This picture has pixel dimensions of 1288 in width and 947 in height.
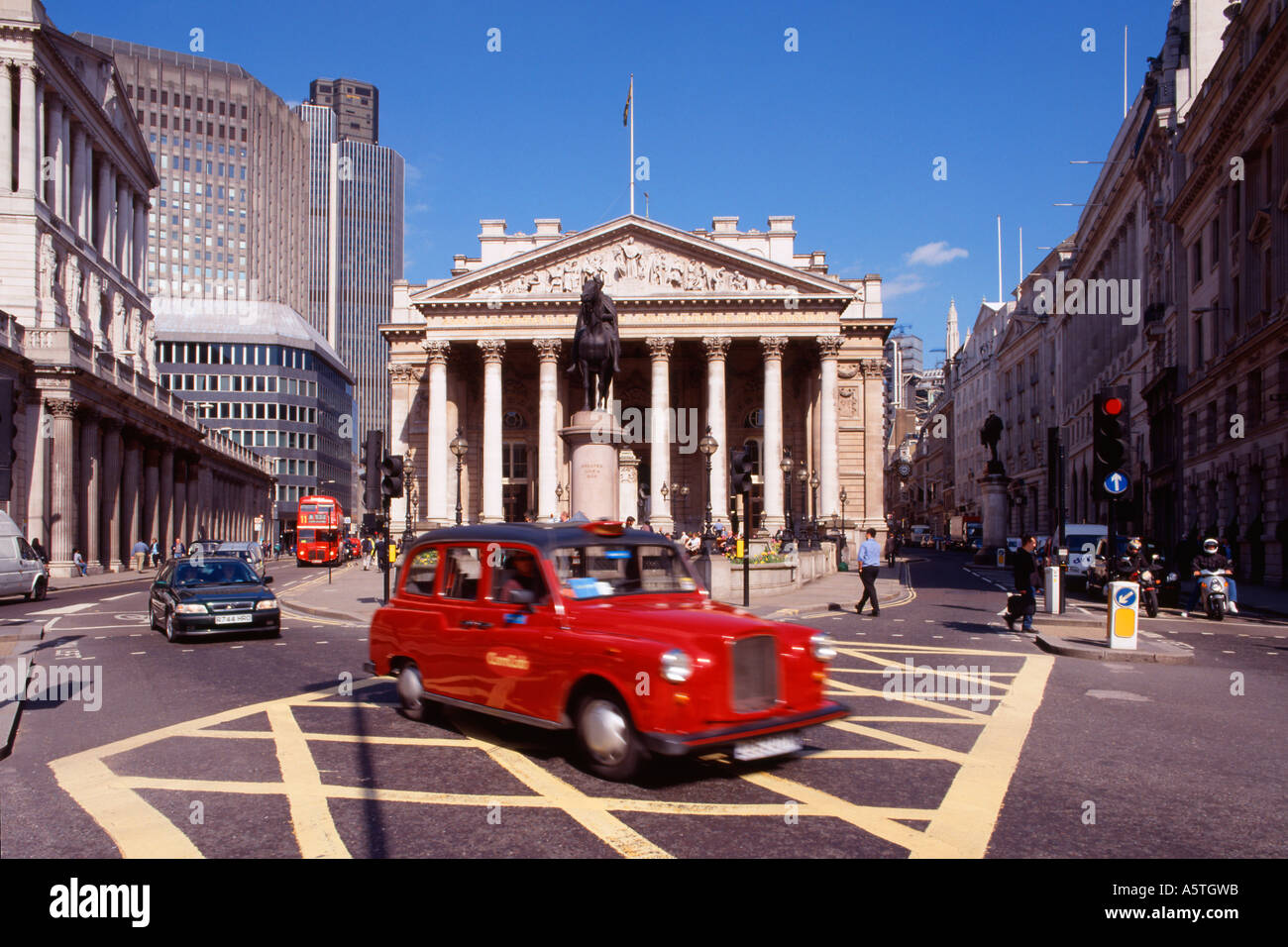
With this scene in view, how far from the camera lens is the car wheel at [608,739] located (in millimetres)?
7090

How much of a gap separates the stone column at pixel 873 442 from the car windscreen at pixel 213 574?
151 ft

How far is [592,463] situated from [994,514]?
3294 cm

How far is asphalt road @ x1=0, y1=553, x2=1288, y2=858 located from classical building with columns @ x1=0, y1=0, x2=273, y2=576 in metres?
29.7

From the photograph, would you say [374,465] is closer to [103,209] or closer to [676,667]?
[676,667]

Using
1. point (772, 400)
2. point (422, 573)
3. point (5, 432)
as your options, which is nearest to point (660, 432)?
point (772, 400)

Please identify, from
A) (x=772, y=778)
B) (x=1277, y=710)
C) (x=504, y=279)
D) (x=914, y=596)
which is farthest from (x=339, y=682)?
(x=504, y=279)

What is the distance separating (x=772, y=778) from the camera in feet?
24.3

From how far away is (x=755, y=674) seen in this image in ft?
24.0

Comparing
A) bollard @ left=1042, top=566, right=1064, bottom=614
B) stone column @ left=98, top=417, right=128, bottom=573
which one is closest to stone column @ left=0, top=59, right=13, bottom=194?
stone column @ left=98, top=417, right=128, bottom=573

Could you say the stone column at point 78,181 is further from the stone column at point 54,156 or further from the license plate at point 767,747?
the license plate at point 767,747
